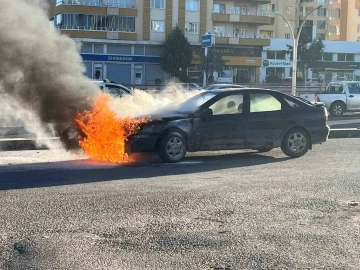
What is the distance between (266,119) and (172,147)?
218 centimetres

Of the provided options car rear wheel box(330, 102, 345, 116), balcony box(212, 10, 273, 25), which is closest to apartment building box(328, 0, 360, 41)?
balcony box(212, 10, 273, 25)

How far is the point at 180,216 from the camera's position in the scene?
680 cm

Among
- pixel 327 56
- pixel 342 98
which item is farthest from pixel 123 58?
pixel 342 98

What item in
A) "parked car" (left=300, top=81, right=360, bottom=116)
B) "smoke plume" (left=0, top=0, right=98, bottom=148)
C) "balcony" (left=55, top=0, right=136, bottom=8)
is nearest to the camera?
"smoke plume" (left=0, top=0, right=98, bottom=148)

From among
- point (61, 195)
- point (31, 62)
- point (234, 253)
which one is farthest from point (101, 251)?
point (31, 62)

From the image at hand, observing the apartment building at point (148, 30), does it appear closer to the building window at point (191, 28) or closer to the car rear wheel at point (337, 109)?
Answer: the building window at point (191, 28)

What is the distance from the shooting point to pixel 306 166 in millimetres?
10867

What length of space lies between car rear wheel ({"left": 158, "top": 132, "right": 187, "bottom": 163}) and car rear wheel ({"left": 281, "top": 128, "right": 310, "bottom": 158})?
2281mm

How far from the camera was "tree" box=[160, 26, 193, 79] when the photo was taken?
57.9 m

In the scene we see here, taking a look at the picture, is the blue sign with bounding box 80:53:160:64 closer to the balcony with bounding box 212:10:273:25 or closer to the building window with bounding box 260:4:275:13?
the balcony with bounding box 212:10:273:25

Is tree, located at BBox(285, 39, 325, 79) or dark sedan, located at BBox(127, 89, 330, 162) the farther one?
tree, located at BBox(285, 39, 325, 79)

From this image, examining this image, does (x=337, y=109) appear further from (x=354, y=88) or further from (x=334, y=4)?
(x=334, y=4)

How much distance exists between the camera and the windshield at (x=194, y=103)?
11.7 metres

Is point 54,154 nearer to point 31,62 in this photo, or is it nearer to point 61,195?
point 31,62
